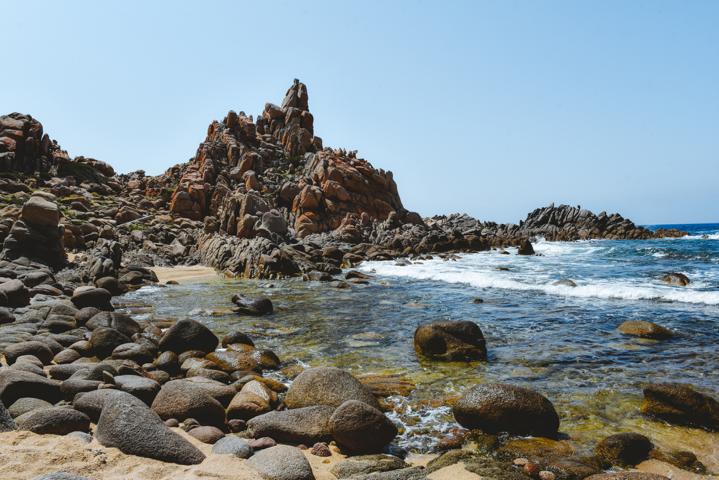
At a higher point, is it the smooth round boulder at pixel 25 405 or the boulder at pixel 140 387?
the smooth round boulder at pixel 25 405

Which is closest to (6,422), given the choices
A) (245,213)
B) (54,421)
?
(54,421)

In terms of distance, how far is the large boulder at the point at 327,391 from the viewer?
714 cm

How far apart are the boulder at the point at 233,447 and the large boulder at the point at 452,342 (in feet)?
17.9

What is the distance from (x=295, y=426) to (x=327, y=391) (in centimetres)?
107

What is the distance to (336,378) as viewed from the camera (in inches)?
294

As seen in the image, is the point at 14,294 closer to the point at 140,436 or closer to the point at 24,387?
the point at 24,387

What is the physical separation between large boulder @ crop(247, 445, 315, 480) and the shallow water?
164 centimetres

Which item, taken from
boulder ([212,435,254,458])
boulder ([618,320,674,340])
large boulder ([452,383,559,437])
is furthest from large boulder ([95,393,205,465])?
boulder ([618,320,674,340])

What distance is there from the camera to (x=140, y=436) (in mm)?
5410

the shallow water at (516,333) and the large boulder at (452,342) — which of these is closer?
the shallow water at (516,333)

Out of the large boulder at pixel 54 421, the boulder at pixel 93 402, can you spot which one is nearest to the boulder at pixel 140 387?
the boulder at pixel 93 402

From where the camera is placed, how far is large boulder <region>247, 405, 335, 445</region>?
20.4 ft

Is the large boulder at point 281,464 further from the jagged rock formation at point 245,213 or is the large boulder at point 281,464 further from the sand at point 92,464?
the jagged rock formation at point 245,213

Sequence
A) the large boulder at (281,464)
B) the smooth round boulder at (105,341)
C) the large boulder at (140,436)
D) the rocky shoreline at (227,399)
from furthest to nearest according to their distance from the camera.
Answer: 1. the smooth round boulder at (105,341)
2. the rocky shoreline at (227,399)
3. the large boulder at (140,436)
4. the large boulder at (281,464)
